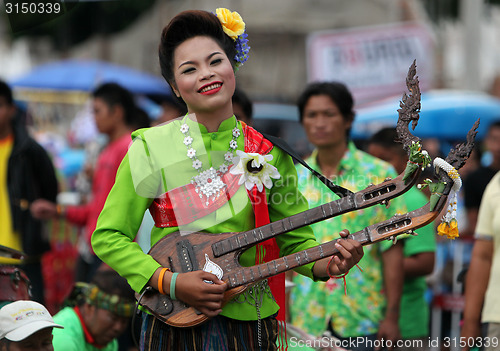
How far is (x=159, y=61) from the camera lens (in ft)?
9.96

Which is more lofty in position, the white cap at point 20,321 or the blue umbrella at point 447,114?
the white cap at point 20,321

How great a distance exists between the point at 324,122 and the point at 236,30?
1.89 metres

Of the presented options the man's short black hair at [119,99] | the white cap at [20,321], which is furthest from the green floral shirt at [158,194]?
the man's short black hair at [119,99]

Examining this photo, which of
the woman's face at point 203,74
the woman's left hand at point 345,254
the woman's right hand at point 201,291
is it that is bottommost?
the woman's right hand at point 201,291

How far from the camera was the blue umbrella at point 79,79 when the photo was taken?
15.3 meters

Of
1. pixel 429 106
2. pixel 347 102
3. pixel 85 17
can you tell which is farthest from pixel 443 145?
pixel 85 17

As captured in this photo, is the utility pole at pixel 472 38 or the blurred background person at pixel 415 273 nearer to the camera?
the blurred background person at pixel 415 273

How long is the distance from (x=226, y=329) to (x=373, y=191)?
0.73 meters

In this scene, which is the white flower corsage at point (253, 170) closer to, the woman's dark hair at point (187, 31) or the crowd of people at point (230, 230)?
the crowd of people at point (230, 230)

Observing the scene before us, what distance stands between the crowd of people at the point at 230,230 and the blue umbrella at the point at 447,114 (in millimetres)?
5394

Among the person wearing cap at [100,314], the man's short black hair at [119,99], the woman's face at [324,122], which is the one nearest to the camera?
the person wearing cap at [100,314]

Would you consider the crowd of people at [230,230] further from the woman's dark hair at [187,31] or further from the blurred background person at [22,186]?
the blurred background person at [22,186]

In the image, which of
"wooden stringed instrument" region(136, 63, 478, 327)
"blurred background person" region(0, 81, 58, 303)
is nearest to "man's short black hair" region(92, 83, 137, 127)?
"blurred background person" region(0, 81, 58, 303)

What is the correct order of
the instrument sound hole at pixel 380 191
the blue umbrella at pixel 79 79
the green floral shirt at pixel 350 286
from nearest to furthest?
the instrument sound hole at pixel 380 191, the green floral shirt at pixel 350 286, the blue umbrella at pixel 79 79
